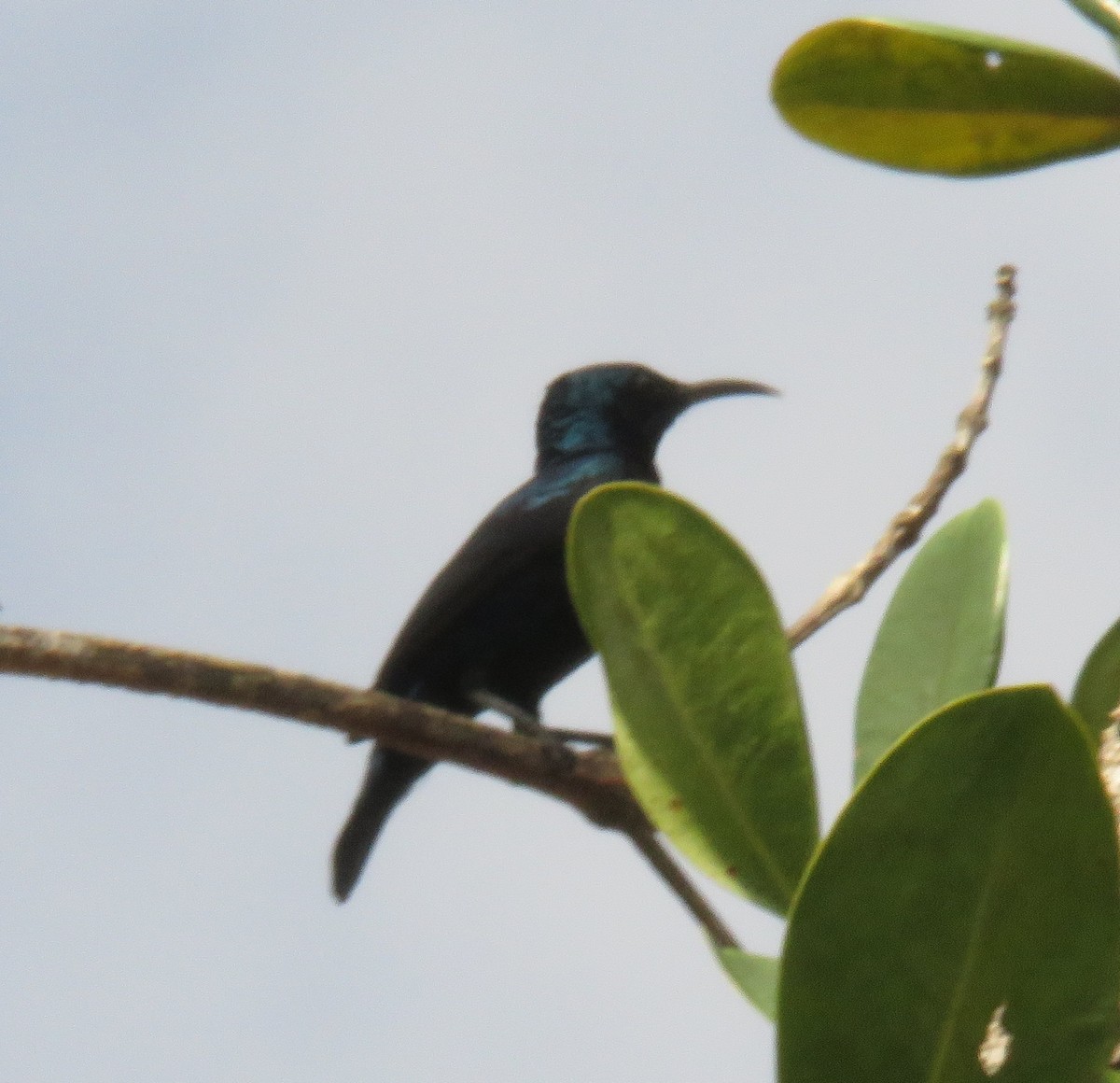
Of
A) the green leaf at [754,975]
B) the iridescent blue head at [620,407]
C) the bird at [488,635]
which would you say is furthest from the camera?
the iridescent blue head at [620,407]

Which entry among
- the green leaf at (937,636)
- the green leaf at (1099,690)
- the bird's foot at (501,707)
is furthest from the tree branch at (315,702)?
the bird's foot at (501,707)

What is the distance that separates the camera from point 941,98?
188 cm

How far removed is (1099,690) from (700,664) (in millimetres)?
348

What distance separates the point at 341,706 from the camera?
6.27 feet

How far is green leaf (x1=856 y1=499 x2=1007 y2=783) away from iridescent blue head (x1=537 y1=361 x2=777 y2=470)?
14.7 feet

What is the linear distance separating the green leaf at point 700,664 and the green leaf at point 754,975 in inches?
3.7

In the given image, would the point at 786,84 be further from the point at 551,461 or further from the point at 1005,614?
the point at 551,461

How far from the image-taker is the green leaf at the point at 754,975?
3.87 ft

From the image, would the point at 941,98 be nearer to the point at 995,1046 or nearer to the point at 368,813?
the point at 995,1046

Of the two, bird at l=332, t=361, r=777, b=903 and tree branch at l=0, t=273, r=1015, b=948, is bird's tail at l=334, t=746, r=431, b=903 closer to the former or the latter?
bird at l=332, t=361, r=777, b=903

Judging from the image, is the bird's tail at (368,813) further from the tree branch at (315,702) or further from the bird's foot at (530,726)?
the tree branch at (315,702)

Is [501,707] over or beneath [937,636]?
beneath

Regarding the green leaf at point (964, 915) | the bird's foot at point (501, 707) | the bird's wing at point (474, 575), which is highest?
the green leaf at point (964, 915)

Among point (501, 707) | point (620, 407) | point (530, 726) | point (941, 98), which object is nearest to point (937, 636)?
point (941, 98)
